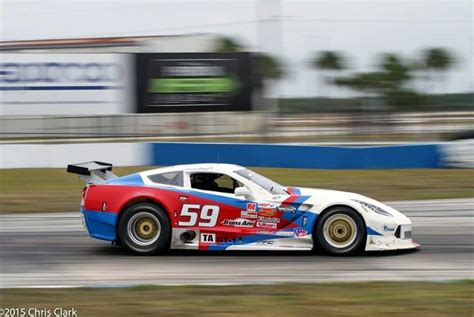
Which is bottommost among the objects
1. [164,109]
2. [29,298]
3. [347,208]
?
[29,298]

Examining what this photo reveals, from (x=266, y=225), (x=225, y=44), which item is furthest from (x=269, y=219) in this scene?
(x=225, y=44)

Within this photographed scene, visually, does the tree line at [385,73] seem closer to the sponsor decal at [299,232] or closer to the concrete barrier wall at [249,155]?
the concrete barrier wall at [249,155]

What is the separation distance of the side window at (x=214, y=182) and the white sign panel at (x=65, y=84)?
1802 cm

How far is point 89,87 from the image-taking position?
90.5 feet

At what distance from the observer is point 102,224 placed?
31.1ft

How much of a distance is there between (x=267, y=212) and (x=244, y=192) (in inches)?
13.8

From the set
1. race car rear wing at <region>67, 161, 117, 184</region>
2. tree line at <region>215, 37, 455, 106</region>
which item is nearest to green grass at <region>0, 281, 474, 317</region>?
race car rear wing at <region>67, 161, 117, 184</region>

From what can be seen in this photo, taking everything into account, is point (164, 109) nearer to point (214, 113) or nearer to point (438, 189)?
point (214, 113)

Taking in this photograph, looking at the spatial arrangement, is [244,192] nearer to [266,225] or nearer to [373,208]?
[266,225]

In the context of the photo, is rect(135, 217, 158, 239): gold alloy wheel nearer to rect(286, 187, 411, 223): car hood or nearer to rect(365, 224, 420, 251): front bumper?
rect(286, 187, 411, 223): car hood

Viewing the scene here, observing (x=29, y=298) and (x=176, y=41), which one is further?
(x=176, y=41)

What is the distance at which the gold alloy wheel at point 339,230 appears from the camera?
29.8 ft

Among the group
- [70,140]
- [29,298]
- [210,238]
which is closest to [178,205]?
[210,238]

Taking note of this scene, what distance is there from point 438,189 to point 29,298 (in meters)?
11.0
